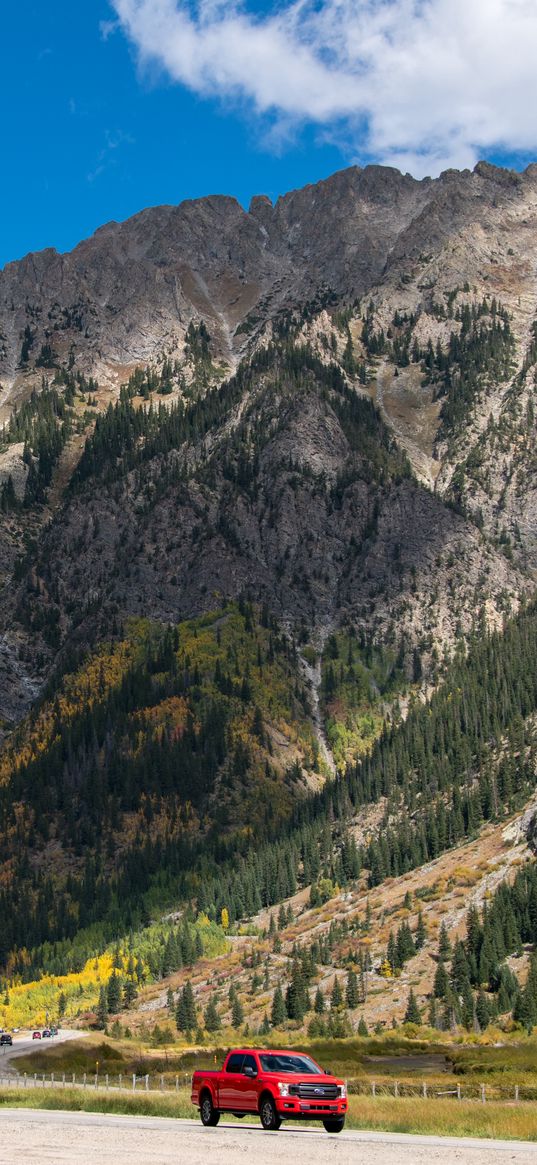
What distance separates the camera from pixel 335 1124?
46.5 m

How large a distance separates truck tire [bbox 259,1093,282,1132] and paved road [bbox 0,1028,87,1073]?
64.0 m

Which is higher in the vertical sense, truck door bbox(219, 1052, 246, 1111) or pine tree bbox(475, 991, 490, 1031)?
truck door bbox(219, 1052, 246, 1111)

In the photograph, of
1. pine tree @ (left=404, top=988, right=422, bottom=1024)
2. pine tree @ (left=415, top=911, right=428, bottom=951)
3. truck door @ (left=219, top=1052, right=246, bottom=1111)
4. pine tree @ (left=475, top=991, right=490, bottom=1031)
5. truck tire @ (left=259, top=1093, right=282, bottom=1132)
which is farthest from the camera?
pine tree @ (left=415, top=911, right=428, bottom=951)

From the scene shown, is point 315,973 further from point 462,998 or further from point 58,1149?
point 58,1149

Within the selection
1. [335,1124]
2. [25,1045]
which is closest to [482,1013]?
[25,1045]

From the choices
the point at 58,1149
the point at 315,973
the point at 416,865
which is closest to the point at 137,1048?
the point at 315,973

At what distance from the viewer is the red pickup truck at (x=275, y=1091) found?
45062 mm

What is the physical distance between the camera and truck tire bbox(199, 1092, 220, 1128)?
1932 inches

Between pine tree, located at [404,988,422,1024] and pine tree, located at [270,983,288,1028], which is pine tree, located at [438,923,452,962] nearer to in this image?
pine tree, located at [404,988,422,1024]

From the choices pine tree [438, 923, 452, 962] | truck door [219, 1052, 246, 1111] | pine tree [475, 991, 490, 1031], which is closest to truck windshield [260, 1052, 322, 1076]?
truck door [219, 1052, 246, 1111]

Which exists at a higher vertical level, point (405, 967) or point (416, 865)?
point (416, 865)

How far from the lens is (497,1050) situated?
107m

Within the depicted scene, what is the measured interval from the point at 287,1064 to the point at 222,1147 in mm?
6117

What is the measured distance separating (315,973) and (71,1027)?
40348 mm
